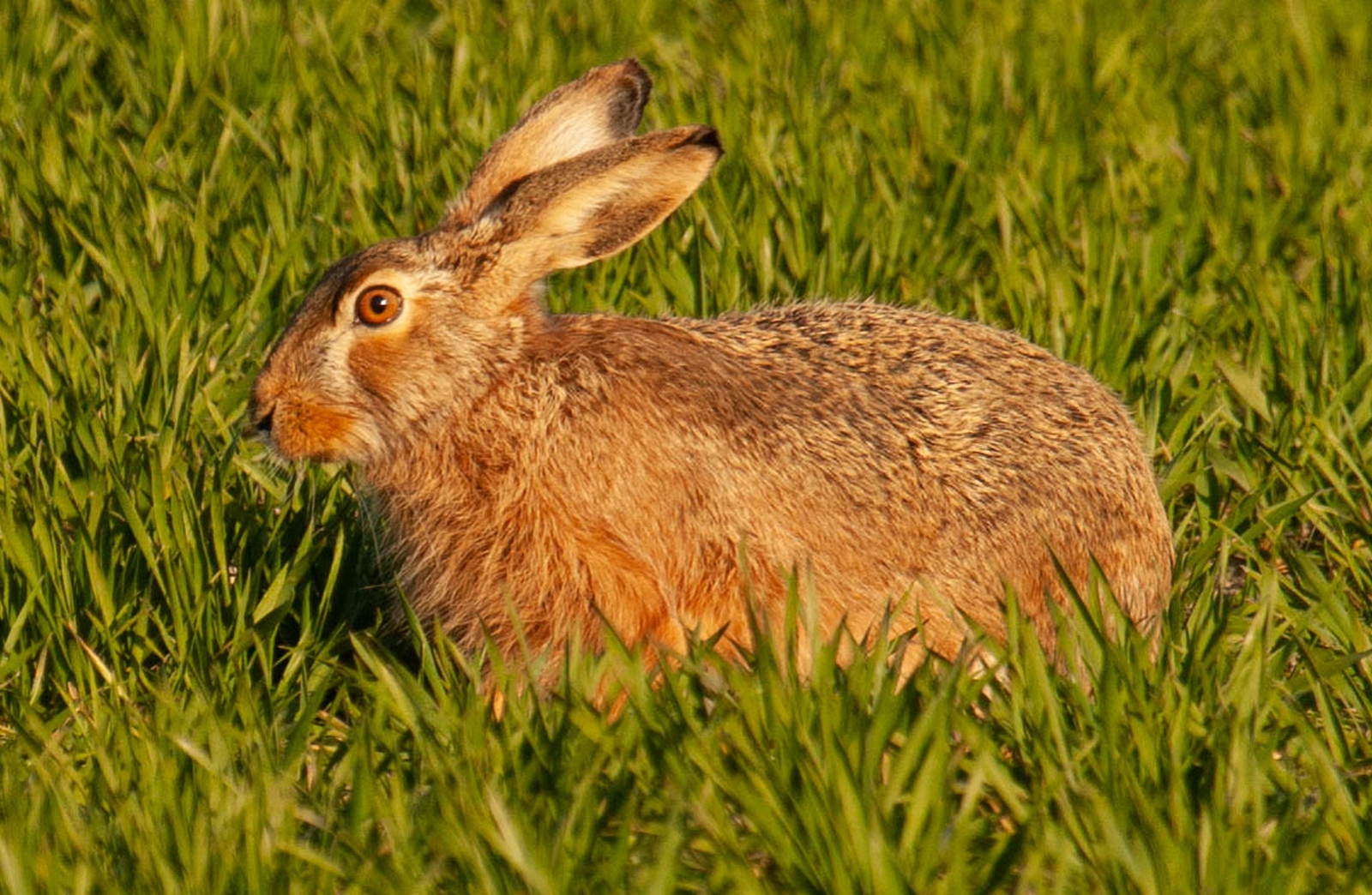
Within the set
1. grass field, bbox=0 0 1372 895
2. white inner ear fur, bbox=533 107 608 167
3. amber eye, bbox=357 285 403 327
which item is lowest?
grass field, bbox=0 0 1372 895

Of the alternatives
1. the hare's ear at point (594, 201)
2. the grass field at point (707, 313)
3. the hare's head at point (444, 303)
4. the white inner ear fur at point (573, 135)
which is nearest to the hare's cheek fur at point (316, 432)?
the hare's head at point (444, 303)

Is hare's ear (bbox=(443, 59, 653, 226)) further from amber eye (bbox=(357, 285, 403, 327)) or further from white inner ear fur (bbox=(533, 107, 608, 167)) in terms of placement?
amber eye (bbox=(357, 285, 403, 327))

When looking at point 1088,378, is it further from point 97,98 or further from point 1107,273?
point 97,98

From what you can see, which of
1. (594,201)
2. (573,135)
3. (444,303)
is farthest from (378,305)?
(573,135)

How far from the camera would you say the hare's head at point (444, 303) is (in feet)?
12.7

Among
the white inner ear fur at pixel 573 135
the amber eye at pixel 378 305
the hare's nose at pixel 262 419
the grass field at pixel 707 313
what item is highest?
the white inner ear fur at pixel 573 135

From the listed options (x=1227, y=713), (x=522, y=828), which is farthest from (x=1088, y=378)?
(x=522, y=828)

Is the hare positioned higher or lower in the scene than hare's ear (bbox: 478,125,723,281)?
lower

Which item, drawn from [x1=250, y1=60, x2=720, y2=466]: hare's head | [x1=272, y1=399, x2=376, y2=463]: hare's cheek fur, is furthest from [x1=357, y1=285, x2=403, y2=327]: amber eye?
[x1=272, y1=399, x2=376, y2=463]: hare's cheek fur

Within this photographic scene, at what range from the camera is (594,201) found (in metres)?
3.97

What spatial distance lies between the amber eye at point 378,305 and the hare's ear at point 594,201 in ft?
0.77

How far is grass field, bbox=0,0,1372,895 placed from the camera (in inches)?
111

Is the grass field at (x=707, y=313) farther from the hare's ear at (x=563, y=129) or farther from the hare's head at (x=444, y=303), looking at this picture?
the hare's ear at (x=563, y=129)

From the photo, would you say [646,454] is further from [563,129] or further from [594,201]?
[563,129]
